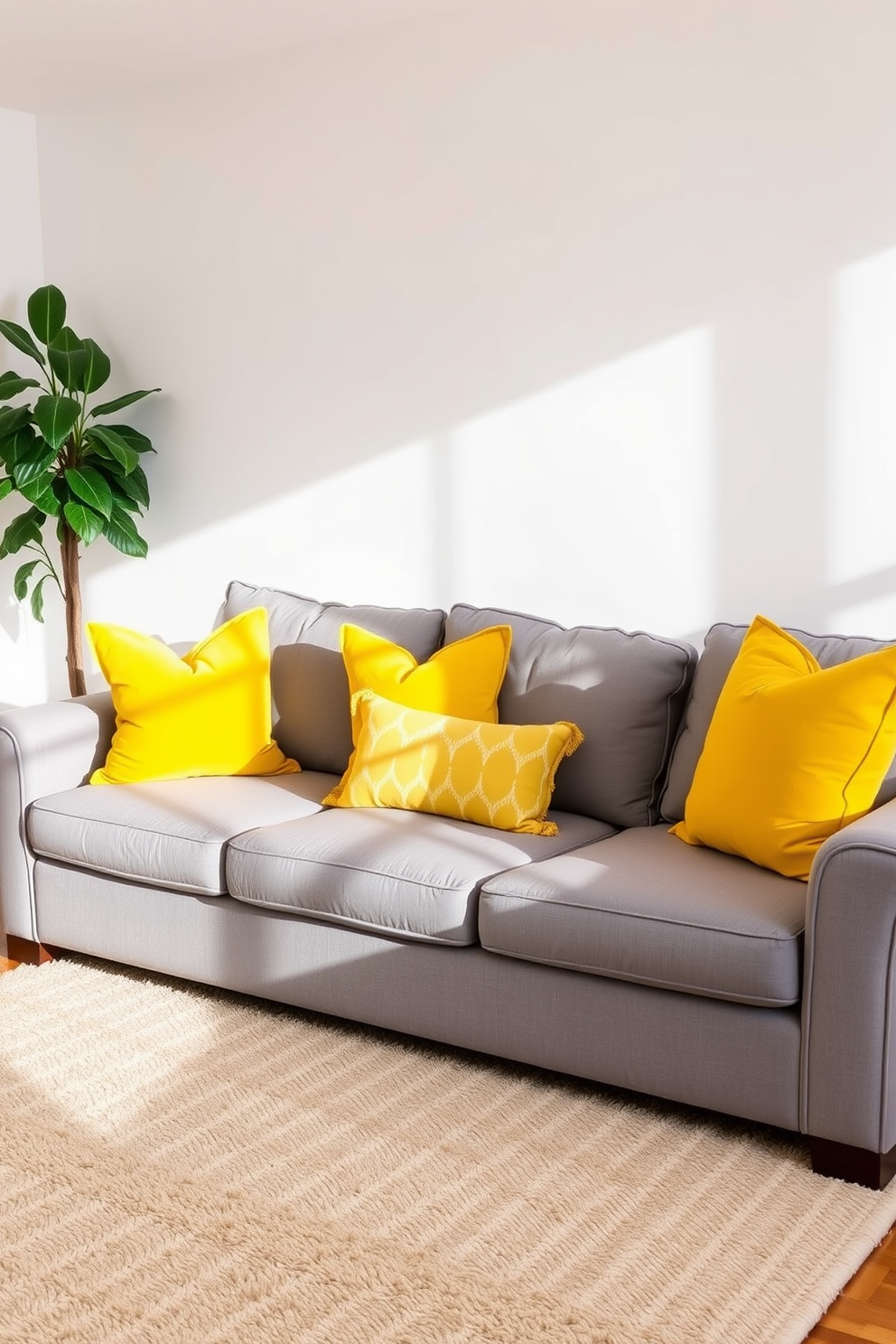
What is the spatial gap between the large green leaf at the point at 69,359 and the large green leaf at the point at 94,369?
23 millimetres

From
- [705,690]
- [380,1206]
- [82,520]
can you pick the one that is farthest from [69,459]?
[380,1206]

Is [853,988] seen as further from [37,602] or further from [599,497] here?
Result: [37,602]

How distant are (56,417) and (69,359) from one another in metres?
0.32

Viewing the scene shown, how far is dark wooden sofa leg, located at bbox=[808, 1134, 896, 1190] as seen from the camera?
7.55 ft

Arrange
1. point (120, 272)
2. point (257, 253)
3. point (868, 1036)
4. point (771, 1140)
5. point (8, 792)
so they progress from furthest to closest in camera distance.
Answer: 1. point (120, 272)
2. point (257, 253)
3. point (8, 792)
4. point (771, 1140)
5. point (868, 1036)

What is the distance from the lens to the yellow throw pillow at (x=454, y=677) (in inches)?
130

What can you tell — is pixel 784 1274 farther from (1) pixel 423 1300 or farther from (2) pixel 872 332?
(2) pixel 872 332

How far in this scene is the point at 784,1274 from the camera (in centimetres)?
206

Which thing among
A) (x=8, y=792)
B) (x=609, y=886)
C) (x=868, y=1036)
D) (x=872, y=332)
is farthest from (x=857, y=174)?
(x=8, y=792)

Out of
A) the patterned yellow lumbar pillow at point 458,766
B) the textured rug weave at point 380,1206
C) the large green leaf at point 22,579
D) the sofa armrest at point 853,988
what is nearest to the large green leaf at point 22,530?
the large green leaf at point 22,579

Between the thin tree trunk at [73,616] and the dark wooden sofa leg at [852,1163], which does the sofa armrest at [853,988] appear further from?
the thin tree trunk at [73,616]

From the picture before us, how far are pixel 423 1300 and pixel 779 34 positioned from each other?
2.88m

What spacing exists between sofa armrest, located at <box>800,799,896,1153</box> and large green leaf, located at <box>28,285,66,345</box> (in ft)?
10.8

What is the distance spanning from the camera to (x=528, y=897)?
2633 mm
